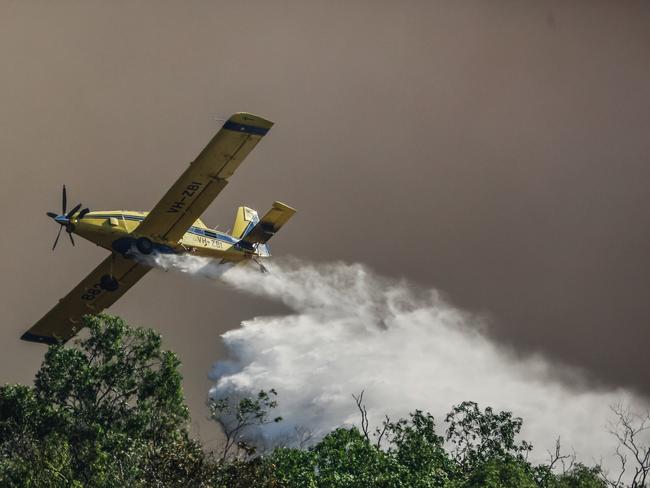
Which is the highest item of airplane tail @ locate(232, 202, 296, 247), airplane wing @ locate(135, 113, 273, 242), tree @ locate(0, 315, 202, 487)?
airplane tail @ locate(232, 202, 296, 247)

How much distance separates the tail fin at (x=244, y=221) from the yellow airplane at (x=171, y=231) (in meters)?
0.05

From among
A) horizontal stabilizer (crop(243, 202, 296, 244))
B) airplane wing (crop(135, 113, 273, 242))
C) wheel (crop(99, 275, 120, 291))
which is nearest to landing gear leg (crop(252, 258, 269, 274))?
horizontal stabilizer (crop(243, 202, 296, 244))

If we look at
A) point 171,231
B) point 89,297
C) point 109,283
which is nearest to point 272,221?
point 171,231

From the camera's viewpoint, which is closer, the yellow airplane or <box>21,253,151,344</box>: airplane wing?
the yellow airplane

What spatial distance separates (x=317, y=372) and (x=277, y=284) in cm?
600

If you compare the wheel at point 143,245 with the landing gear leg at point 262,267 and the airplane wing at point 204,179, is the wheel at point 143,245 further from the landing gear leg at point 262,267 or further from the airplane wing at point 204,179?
the landing gear leg at point 262,267

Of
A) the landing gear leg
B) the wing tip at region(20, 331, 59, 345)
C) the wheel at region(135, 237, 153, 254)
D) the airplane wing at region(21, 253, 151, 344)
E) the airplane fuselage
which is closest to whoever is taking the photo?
the airplane fuselage

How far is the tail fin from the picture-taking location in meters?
52.7

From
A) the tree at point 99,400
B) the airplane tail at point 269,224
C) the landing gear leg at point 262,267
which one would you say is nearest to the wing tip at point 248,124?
the airplane tail at point 269,224

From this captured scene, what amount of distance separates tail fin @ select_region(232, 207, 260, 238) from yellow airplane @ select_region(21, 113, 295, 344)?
0.05 m

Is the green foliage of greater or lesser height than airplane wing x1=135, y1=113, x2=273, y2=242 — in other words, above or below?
below

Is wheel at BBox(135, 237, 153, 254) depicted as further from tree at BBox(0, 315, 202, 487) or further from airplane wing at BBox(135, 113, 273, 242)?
tree at BBox(0, 315, 202, 487)

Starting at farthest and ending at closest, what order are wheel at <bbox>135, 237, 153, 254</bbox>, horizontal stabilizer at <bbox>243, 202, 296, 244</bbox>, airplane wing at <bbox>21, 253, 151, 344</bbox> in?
airplane wing at <bbox>21, 253, 151, 344</bbox>
horizontal stabilizer at <bbox>243, 202, 296, 244</bbox>
wheel at <bbox>135, 237, 153, 254</bbox>

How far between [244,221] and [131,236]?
26.6 feet
